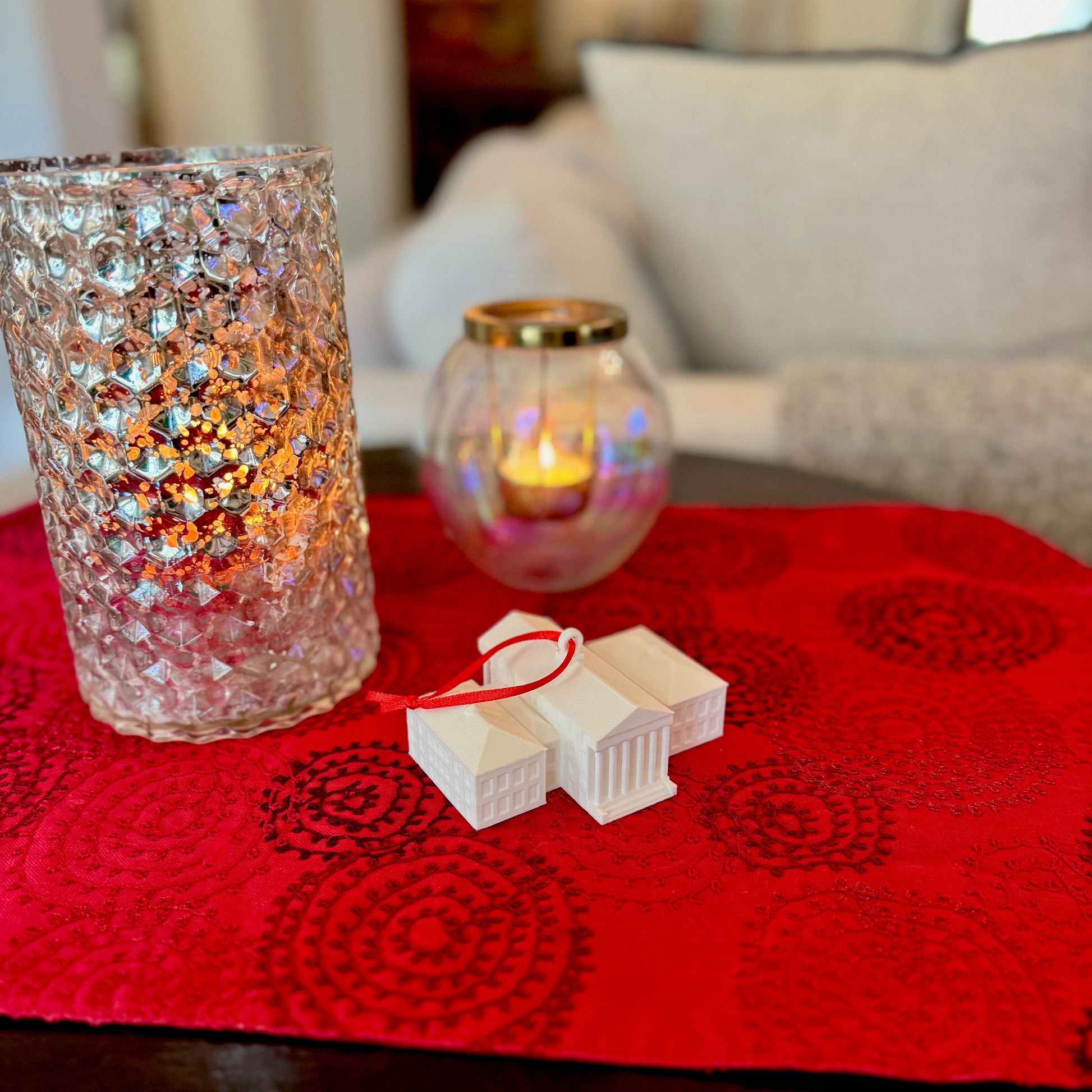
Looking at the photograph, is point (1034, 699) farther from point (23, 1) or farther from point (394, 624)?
point (23, 1)

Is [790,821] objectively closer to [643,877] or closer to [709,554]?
[643,877]

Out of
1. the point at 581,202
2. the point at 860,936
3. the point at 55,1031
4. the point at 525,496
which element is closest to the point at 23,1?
the point at 581,202

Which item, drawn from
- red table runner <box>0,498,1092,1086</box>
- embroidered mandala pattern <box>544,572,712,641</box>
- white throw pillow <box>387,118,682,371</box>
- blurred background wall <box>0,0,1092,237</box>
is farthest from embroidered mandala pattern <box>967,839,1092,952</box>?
blurred background wall <box>0,0,1092,237</box>

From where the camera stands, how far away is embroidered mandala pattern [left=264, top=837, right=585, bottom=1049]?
0.34 metres

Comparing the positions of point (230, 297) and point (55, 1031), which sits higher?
point (230, 297)

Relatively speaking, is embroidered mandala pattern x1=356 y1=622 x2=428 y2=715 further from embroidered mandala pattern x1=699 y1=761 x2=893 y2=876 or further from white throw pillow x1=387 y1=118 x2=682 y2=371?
white throw pillow x1=387 y1=118 x2=682 y2=371

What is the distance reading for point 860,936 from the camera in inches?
14.9

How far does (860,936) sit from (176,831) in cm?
29

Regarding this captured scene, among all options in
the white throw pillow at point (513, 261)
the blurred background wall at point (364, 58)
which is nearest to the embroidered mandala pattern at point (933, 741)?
the white throw pillow at point (513, 261)

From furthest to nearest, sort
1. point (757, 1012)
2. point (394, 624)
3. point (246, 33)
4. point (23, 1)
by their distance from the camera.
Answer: point (246, 33) < point (23, 1) < point (394, 624) < point (757, 1012)

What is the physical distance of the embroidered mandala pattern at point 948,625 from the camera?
579 millimetres

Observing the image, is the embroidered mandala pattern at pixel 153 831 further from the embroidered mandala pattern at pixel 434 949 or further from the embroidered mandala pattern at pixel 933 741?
the embroidered mandala pattern at pixel 933 741

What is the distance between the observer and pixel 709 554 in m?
0.71

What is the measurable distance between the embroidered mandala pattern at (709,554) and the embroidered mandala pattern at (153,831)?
317 millimetres
